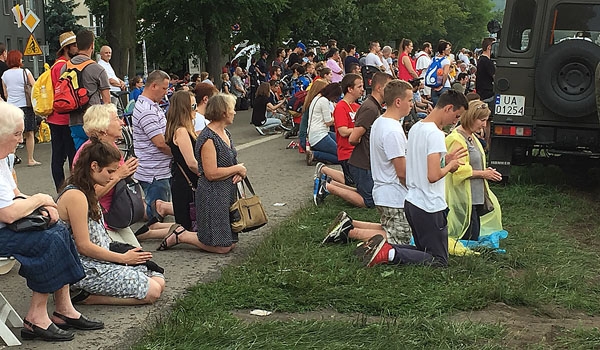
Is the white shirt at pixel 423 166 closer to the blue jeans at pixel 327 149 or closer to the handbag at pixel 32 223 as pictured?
the handbag at pixel 32 223

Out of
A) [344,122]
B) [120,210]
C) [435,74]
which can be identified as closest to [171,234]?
[120,210]

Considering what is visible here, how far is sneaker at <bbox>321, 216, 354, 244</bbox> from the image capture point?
7.64 metres

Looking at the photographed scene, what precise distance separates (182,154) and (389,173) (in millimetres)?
1946

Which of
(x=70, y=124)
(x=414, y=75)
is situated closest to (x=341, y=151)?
(x=70, y=124)

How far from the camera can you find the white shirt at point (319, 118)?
39.0 ft

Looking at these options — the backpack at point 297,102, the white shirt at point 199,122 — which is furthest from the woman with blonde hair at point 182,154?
the backpack at point 297,102

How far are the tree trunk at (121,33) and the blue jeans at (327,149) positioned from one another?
924 centimetres

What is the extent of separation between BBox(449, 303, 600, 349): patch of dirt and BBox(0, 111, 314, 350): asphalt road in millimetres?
2102

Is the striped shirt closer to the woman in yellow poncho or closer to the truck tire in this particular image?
the woman in yellow poncho

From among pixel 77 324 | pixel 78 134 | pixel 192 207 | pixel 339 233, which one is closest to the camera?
pixel 77 324

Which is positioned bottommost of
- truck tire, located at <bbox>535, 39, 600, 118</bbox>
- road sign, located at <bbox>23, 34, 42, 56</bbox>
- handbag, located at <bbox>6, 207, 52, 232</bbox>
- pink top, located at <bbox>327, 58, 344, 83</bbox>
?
pink top, located at <bbox>327, 58, 344, 83</bbox>

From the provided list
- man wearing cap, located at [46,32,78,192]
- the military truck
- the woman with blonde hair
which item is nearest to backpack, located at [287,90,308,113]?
the military truck

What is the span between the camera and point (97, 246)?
5.74 m

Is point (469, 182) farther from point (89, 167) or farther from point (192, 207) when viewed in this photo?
point (89, 167)
